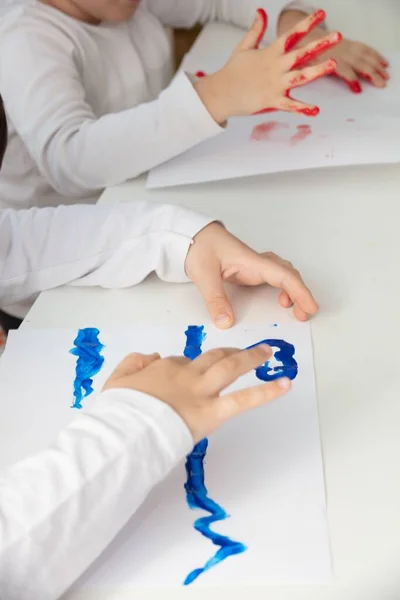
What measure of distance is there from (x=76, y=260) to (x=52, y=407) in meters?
0.19

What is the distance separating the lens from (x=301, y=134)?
815mm

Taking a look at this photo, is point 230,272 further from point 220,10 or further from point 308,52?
point 220,10

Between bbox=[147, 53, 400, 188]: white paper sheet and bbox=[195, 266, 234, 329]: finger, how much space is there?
7.0 inches

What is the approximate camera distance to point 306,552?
0.42 m

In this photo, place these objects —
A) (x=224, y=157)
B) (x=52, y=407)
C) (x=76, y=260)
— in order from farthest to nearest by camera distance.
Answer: (x=224, y=157), (x=76, y=260), (x=52, y=407)

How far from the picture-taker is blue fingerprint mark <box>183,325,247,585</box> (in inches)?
16.4

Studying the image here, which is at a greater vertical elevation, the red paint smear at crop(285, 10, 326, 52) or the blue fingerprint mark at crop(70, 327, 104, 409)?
the red paint smear at crop(285, 10, 326, 52)

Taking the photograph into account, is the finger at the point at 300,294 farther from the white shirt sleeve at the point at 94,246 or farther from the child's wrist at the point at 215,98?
the child's wrist at the point at 215,98

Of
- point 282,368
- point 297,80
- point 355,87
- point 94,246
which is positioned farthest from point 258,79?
point 282,368

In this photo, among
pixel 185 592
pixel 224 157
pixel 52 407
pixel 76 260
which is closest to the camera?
pixel 185 592

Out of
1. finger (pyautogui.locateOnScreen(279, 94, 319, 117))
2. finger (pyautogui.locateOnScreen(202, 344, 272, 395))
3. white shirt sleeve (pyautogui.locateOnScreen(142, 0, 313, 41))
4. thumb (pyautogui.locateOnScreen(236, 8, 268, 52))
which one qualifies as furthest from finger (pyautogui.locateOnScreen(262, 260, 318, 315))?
white shirt sleeve (pyautogui.locateOnScreen(142, 0, 313, 41))

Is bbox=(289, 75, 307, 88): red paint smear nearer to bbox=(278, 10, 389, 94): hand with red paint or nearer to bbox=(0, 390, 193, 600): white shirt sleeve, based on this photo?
bbox=(278, 10, 389, 94): hand with red paint

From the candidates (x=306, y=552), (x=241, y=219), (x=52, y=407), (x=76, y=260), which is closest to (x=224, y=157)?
(x=241, y=219)

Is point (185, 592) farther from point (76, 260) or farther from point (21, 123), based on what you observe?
point (21, 123)
